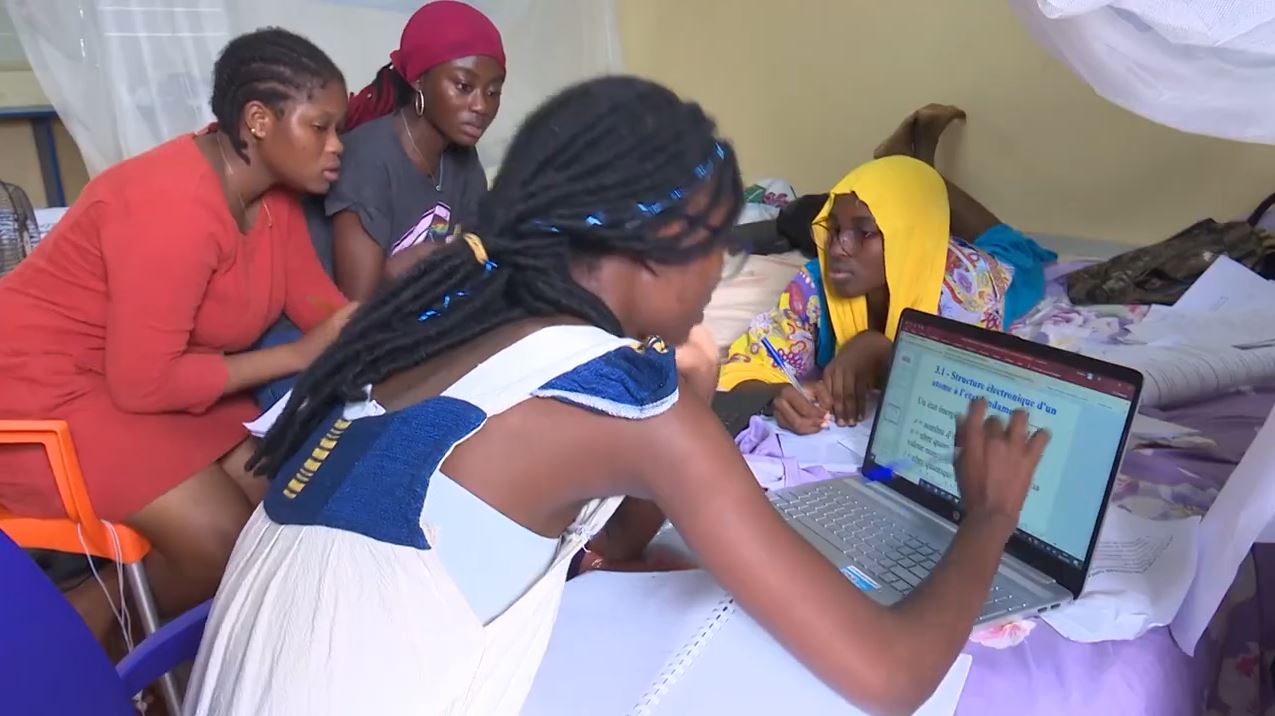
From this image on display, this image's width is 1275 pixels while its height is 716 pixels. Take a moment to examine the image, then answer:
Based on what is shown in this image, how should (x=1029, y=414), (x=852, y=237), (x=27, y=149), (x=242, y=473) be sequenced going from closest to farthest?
(x=1029, y=414) < (x=242, y=473) < (x=852, y=237) < (x=27, y=149)

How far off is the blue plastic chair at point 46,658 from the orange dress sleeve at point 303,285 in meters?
0.74

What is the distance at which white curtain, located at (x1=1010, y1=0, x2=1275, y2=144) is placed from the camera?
0.65 meters

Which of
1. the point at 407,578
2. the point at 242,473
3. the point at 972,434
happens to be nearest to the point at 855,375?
the point at 972,434

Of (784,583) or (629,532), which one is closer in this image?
(784,583)

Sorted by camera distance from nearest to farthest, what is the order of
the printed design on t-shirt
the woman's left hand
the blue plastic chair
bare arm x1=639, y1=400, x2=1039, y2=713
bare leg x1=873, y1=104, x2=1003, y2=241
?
bare arm x1=639, y1=400, x2=1039, y2=713
the blue plastic chair
the woman's left hand
the printed design on t-shirt
bare leg x1=873, y1=104, x2=1003, y2=241

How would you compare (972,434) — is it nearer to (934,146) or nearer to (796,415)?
(796,415)

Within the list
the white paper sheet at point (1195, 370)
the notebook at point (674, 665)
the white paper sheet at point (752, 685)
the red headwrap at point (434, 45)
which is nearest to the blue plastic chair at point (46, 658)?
the notebook at point (674, 665)

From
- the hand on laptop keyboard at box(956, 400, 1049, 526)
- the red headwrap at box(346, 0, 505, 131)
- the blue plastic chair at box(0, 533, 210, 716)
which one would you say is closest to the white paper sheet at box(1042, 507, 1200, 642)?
the hand on laptop keyboard at box(956, 400, 1049, 526)

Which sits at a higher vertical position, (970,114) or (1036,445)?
(970,114)

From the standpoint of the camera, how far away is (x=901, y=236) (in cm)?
149

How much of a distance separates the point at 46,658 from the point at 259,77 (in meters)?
0.82

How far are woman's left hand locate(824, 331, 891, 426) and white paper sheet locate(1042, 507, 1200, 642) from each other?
0.38 m

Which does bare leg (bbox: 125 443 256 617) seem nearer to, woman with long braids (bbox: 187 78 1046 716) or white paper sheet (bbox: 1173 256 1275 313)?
woman with long braids (bbox: 187 78 1046 716)

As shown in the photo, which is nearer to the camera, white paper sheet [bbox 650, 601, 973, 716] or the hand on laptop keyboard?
white paper sheet [bbox 650, 601, 973, 716]
